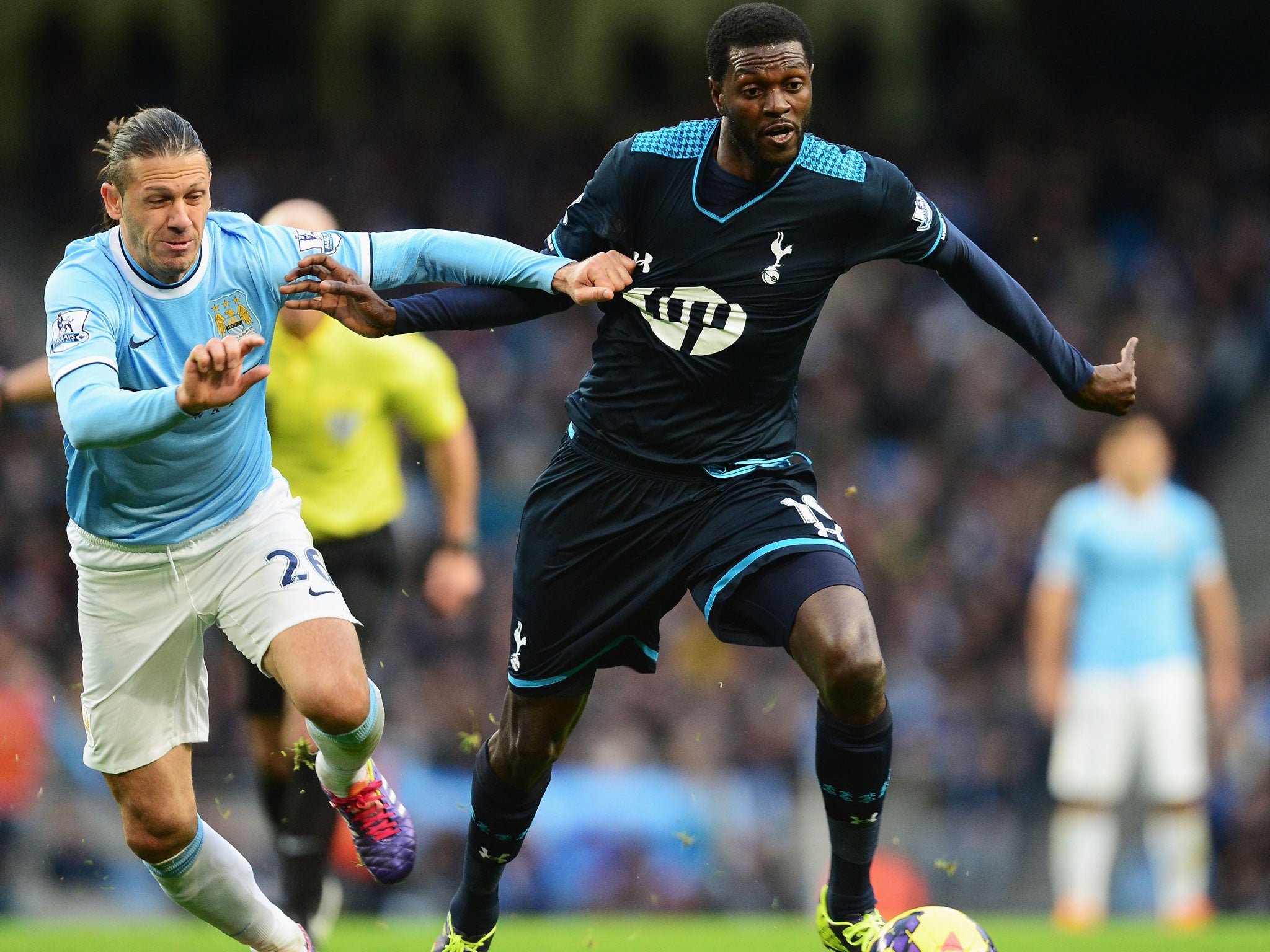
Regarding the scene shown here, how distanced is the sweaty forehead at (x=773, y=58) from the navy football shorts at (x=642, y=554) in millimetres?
1190

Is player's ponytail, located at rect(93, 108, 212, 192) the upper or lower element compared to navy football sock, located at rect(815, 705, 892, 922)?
upper

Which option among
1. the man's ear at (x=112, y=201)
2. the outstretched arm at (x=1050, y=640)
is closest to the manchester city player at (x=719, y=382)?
the man's ear at (x=112, y=201)

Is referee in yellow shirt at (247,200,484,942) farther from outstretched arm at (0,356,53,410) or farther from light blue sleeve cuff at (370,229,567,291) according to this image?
light blue sleeve cuff at (370,229,567,291)

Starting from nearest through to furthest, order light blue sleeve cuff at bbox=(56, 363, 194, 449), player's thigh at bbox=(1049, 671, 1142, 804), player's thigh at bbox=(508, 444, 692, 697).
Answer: light blue sleeve cuff at bbox=(56, 363, 194, 449) → player's thigh at bbox=(508, 444, 692, 697) → player's thigh at bbox=(1049, 671, 1142, 804)

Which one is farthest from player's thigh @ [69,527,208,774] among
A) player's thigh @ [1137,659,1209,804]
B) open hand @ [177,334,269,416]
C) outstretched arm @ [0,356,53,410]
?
player's thigh @ [1137,659,1209,804]

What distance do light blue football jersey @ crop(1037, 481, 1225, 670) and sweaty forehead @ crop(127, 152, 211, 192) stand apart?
599 cm

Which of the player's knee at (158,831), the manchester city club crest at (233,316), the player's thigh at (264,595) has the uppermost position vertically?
the manchester city club crest at (233,316)

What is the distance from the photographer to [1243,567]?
556 inches

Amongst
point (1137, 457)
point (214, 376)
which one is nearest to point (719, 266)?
point (214, 376)

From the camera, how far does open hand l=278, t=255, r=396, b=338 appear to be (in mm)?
4695

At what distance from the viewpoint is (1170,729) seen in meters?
8.62

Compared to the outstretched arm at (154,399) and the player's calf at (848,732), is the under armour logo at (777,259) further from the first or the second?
the outstretched arm at (154,399)

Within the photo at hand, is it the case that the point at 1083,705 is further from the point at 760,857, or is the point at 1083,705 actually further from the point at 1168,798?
the point at 760,857

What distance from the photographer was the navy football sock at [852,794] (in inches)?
185
